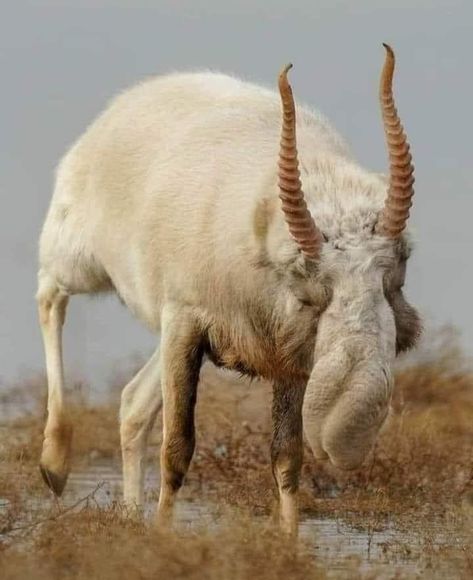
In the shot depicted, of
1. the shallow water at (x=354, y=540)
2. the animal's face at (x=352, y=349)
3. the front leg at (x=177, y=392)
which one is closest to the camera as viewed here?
the animal's face at (x=352, y=349)

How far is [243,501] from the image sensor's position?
1084cm

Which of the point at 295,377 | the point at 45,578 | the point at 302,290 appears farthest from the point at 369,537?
the point at 45,578

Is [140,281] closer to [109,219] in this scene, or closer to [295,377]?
[109,219]

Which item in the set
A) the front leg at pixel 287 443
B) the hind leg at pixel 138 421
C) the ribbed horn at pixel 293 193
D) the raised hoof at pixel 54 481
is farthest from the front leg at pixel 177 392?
the raised hoof at pixel 54 481

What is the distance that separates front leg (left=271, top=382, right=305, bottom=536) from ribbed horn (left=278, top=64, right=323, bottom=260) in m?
1.78

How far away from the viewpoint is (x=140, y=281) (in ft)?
31.3

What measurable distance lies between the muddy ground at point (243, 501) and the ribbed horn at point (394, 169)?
1357 millimetres

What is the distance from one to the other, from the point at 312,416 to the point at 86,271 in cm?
339

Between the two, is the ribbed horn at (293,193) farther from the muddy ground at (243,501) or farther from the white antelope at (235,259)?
the muddy ground at (243,501)

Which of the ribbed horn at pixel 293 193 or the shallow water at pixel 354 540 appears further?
the shallow water at pixel 354 540

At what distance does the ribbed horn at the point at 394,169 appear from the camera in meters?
7.87

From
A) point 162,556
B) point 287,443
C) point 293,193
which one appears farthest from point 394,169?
point 287,443

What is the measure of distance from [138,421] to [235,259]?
8.48 ft

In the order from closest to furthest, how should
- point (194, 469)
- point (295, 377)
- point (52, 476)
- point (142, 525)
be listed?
point (142, 525)
point (295, 377)
point (52, 476)
point (194, 469)
